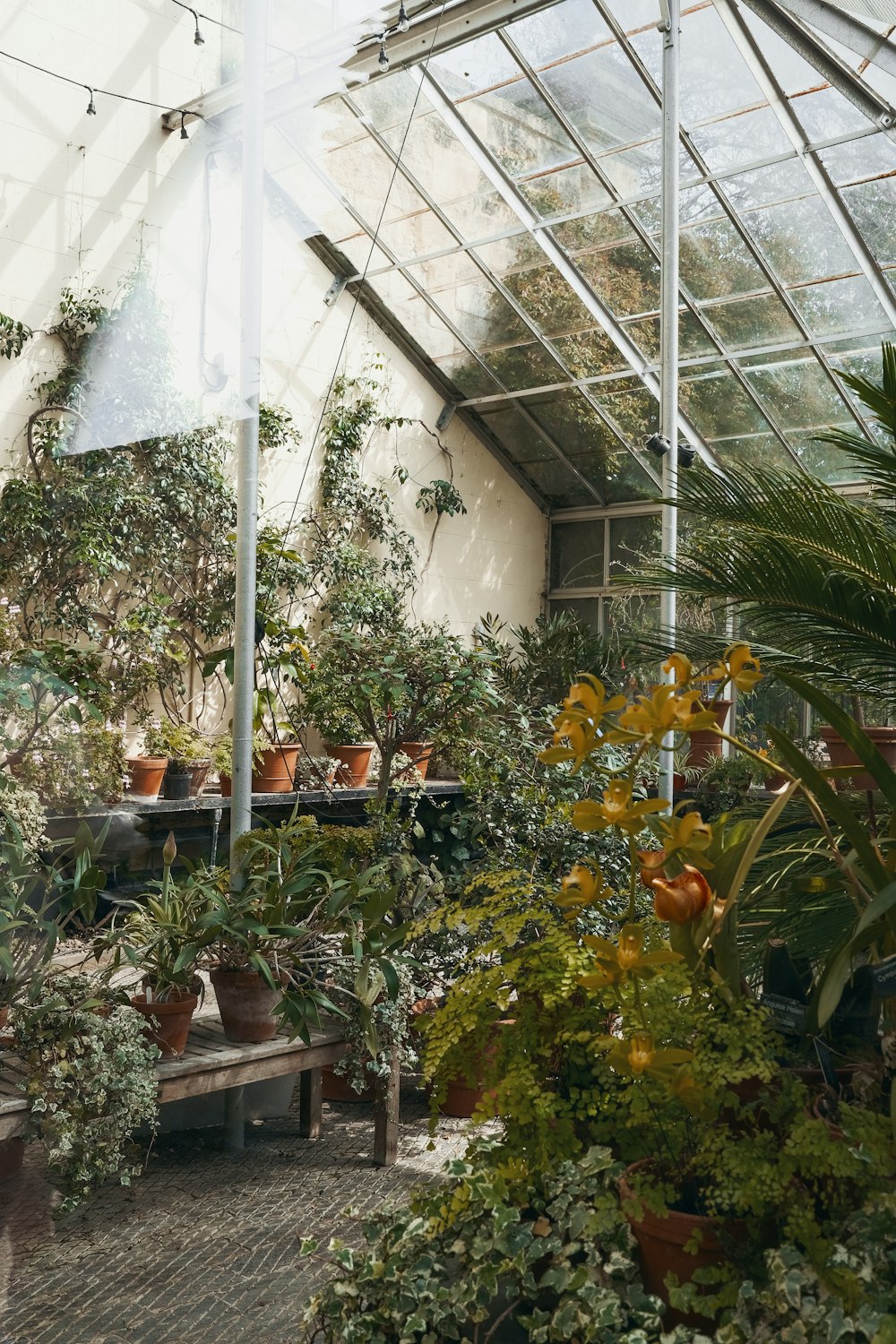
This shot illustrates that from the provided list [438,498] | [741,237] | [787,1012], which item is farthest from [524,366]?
[787,1012]

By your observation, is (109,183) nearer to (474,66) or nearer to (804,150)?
(474,66)

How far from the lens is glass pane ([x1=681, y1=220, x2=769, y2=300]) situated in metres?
7.12

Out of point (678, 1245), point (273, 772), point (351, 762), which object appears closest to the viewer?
point (678, 1245)

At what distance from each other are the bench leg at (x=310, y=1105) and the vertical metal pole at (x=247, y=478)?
78 centimetres

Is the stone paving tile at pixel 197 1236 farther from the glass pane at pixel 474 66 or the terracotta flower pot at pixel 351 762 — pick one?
the glass pane at pixel 474 66

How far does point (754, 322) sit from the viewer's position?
7621mm

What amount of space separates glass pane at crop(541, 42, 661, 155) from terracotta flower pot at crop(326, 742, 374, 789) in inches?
160

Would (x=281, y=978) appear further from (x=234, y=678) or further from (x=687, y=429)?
(x=687, y=429)

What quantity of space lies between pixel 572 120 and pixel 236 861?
5.42 metres

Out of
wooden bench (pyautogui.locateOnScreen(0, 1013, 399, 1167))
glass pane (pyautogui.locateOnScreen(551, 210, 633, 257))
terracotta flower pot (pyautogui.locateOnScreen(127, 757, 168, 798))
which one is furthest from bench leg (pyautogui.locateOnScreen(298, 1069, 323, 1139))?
glass pane (pyautogui.locateOnScreen(551, 210, 633, 257))

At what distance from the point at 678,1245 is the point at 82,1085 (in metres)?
1.60

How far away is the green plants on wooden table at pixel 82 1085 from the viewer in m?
2.66

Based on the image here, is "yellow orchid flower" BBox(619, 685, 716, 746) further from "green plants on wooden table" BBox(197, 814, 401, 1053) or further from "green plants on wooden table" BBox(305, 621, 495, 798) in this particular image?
"green plants on wooden table" BBox(305, 621, 495, 798)

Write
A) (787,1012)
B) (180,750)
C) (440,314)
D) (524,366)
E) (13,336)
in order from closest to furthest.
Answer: (787,1012)
(13,336)
(180,750)
(440,314)
(524,366)
